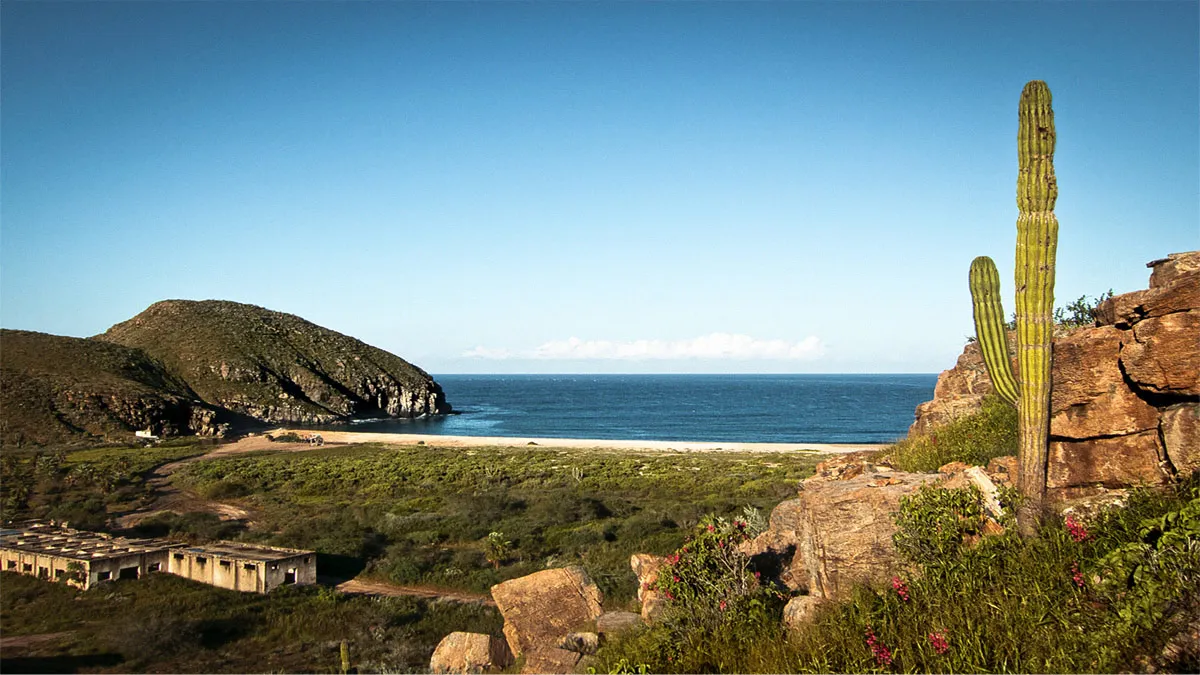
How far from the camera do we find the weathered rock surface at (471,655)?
1068 centimetres

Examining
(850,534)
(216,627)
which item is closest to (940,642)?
(850,534)

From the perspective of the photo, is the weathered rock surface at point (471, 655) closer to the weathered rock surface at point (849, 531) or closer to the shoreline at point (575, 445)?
the weathered rock surface at point (849, 531)

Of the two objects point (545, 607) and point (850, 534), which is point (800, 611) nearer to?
point (850, 534)

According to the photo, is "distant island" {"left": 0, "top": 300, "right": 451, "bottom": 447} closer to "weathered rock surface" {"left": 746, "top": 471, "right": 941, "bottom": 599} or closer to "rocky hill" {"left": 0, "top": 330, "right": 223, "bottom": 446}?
"rocky hill" {"left": 0, "top": 330, "right": 223, "bottom": 446}

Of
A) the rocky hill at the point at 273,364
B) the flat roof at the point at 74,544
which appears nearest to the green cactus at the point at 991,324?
the flat roof at the point at 74,544

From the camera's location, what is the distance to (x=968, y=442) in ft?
36.3

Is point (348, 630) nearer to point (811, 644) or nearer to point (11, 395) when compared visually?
point (811, 644)

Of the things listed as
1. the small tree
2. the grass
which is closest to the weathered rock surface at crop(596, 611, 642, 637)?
the grass

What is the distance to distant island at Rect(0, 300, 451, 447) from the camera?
65375 millimetres

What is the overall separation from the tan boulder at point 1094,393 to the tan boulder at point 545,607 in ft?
22.1

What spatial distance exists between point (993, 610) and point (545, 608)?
6.71m

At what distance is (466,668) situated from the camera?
419 inches

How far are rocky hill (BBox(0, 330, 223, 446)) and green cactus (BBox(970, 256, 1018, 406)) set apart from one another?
69592 mm

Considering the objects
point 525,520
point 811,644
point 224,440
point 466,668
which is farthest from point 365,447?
point 811,644
